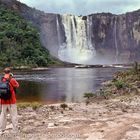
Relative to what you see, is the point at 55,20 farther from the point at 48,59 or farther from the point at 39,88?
the point at 39,88

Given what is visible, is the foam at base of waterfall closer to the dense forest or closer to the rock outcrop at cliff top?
the rock outcrop at cliff top

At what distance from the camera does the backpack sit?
13.8m

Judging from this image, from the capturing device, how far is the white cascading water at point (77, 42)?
12006 cm

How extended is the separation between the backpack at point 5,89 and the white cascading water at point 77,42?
347ft

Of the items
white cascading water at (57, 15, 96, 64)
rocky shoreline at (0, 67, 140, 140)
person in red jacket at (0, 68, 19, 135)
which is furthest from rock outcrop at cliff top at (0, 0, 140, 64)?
person in red jacket at (0, 68, 19, 135)

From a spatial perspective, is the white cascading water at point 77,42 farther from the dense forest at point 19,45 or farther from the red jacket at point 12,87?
the red jacket at point 12,87

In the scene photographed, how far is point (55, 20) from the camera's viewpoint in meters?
125

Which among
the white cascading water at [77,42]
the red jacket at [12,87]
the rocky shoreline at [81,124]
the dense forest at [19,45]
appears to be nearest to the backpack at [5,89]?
the red jacket at [12,87]

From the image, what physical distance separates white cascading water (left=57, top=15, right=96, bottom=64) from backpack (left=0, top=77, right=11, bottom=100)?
10577 centimetres

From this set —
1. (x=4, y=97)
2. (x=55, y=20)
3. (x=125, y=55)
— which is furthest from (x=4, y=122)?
(x=125, y=55)

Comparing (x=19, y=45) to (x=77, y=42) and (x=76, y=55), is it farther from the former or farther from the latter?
(x=76, y=55)

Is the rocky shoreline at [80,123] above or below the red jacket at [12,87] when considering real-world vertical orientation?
below

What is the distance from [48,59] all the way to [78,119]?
8852 centimetres

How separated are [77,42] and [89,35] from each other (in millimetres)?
5381
